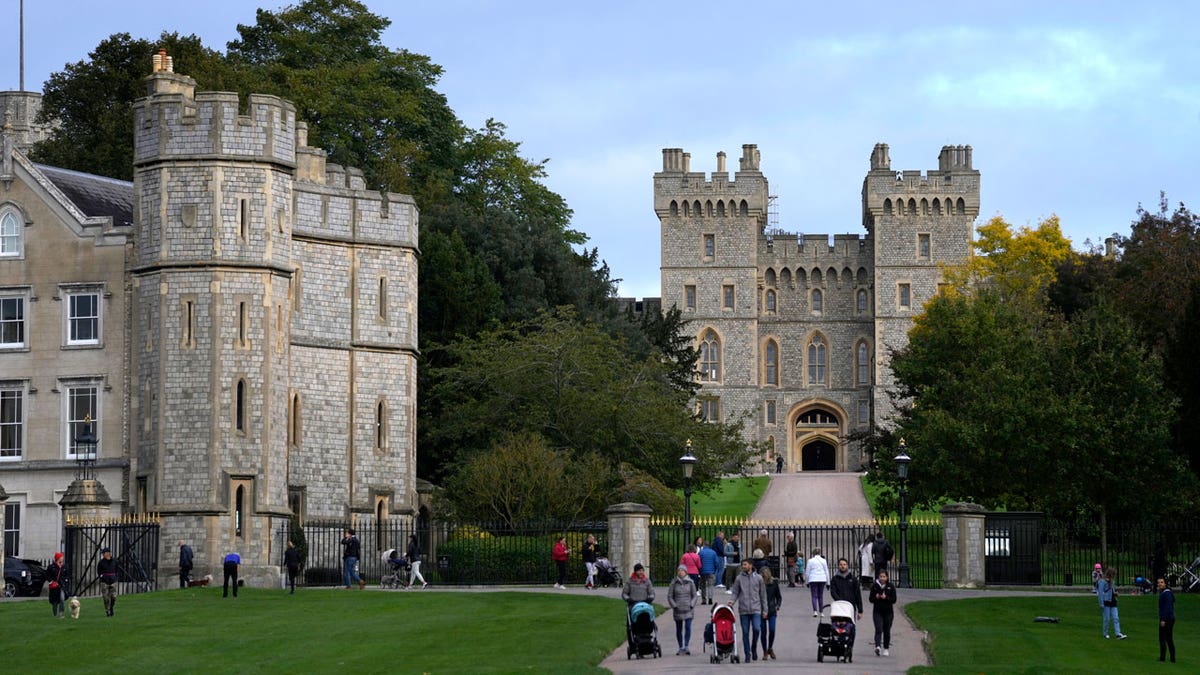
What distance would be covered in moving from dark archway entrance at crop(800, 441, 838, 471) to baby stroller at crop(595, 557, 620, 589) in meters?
67.5

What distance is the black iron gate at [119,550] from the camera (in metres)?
42.3

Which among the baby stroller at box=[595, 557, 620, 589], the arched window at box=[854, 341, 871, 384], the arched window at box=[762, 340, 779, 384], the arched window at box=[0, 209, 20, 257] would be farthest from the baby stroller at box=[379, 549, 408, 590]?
the arched window at box=[854, 341, 871, 384]

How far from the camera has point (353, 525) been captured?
48.6 metres

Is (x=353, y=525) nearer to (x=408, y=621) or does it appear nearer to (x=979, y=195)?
(x=408, y=621)

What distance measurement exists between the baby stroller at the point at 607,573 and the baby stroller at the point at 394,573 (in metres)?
4.32

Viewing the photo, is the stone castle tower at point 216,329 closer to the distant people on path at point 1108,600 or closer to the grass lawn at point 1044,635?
the grass lawn at point 1044,635

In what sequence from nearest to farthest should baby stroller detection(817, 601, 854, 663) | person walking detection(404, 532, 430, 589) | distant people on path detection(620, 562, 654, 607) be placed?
baby stroller detection(817, 601, 854, 663) → distant people on path detection(620, 562, 654, 607) → person walking detection(404, 532, 430, 589)

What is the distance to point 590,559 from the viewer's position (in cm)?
4244

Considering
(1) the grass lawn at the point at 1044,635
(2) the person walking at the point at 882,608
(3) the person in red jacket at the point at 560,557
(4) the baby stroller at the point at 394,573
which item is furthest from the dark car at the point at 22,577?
(2) the person walking at the point at 882,608

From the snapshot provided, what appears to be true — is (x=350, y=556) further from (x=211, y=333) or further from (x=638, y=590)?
(x=638, y=590)

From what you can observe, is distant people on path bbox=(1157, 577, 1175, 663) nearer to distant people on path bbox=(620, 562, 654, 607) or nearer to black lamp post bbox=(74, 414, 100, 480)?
distant people on path bbox=(620, 562, 654, 607)

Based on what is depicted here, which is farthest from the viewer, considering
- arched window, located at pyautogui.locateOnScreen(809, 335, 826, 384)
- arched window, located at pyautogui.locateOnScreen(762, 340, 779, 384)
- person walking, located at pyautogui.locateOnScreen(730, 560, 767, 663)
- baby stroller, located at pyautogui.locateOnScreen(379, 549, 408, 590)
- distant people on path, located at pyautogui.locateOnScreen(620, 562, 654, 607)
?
arched window, located at pyautogui.locateOnScreen(762, 340, 779, 384)

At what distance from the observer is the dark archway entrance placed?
360ft

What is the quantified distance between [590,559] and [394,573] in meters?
4.81
